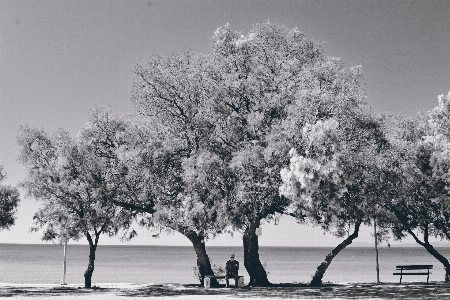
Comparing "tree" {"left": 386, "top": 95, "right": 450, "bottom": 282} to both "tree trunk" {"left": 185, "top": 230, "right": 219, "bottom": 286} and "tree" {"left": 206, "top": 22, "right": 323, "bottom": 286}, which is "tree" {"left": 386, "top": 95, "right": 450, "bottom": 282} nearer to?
"tree" {"left": 206, "top": 22, "right": 323, "bottom": 286}

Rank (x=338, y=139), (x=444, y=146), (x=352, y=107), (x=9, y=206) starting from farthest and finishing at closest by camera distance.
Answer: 1. (x=9, y=206)
2. (x=444, y=146)
3. (x=352, y=107)
4. (x=338, y=139)

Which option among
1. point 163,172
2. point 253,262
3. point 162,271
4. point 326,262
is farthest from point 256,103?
point 162,271

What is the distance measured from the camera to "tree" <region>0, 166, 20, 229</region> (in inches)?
1016

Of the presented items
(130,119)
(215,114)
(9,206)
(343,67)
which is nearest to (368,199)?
(343,67)

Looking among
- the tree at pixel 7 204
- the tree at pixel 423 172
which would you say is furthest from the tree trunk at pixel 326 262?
the tree at pixel 7 204

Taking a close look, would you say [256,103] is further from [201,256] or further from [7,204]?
[7,204]

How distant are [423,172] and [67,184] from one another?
57.6 feet

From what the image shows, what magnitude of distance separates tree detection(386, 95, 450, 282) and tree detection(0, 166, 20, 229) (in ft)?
61.6

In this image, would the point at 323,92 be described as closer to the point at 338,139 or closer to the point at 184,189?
the point at 338,139

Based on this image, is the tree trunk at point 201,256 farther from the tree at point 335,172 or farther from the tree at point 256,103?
the tree at point 335,172

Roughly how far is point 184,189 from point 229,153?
258 centimetres

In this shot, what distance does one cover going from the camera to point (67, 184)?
23469 millimetres

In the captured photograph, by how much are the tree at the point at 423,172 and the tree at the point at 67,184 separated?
14.1 meters

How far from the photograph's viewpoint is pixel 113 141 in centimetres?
2550
